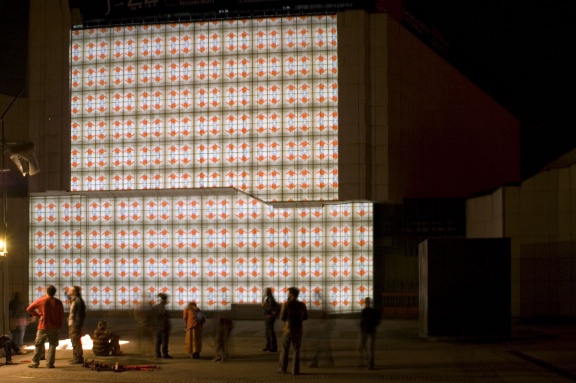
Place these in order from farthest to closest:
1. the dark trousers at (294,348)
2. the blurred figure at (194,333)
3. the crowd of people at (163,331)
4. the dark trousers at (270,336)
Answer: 1. the dark trousers at (270,336)
2. the blurred figure at (194,333)
3. the crowd of people at (163,331)
4. the dark trousers at (294,348)

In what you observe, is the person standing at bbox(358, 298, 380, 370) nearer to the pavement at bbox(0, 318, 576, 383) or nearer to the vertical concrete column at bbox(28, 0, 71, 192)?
the pavement at bbox(0, 318, 576, 383)

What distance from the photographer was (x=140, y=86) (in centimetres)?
3136

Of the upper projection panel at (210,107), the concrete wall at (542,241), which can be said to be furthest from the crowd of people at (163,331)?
the concrete wall at (542,241)

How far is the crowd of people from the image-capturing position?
57.1ft

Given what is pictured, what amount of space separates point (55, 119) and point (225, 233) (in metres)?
7.70

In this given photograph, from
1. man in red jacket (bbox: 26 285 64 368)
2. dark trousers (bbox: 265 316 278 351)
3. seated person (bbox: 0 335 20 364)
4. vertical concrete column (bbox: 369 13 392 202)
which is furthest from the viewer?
vertical concrete column (bbox: 369 13 392 202)

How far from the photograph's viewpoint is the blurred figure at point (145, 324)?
66.6 feet

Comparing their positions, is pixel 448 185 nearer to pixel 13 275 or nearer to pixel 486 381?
pixel 13 275

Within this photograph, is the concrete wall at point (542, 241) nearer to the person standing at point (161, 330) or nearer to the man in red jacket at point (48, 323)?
the person standing at point (161, 330)

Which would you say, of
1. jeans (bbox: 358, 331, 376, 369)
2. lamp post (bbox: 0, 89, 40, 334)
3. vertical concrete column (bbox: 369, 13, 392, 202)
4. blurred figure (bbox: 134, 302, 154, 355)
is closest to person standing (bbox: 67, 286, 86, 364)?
blurred figure (bbox: 134, 302, 154, 355)

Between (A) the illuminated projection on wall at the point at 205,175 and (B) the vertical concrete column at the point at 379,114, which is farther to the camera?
(A) the illuminated projection on wall at the point at 205,175

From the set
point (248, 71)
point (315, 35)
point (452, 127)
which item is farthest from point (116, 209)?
point (452, 127)

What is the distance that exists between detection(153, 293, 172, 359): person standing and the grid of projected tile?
9273mm

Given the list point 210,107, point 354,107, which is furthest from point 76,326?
point 354,107
